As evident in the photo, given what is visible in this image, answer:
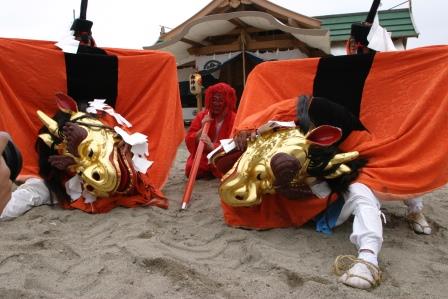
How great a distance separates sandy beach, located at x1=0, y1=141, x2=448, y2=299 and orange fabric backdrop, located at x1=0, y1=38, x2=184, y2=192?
2.03 feet

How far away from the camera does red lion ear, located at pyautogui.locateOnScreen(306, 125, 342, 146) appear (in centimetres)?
252

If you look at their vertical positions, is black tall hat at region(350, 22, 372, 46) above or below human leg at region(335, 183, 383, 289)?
above

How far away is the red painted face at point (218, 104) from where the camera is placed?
14.5ft

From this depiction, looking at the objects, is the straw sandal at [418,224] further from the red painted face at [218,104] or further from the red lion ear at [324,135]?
the red painted face at [218,104]

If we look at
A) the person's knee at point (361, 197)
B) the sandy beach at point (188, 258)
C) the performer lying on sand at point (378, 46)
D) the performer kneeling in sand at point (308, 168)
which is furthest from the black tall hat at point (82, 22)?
the person's knee at point (361, 197)

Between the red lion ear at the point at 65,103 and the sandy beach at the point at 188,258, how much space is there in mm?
748

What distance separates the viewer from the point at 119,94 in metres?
3.84

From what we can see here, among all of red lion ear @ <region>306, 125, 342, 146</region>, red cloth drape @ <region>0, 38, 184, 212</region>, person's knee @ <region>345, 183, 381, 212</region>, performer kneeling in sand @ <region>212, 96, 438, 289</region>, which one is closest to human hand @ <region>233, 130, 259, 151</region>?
performer kneeling in sand @ <region>212, 96, 438, 289</region>

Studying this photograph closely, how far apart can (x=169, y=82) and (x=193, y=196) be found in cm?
104

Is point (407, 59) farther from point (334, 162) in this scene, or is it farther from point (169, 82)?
point (169, 82)

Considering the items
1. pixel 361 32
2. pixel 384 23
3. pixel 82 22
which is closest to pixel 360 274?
pixel 361 32

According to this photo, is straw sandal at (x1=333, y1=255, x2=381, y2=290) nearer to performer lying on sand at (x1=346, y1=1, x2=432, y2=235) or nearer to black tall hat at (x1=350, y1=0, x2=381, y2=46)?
performer lying on sand at (x1=346, y1=1, x2=432, y2=235)

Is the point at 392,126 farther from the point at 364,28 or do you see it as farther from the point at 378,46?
the point at 364,28

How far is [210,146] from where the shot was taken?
14.2 feet
